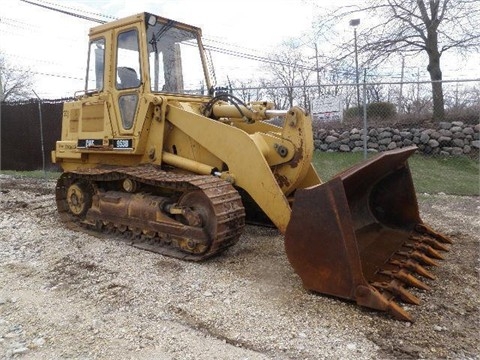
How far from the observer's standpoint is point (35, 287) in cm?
412

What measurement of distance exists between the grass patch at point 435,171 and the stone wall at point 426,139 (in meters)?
0.28

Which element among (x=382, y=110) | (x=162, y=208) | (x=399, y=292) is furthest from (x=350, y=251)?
(x=382, y=110)

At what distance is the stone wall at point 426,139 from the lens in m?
11.6

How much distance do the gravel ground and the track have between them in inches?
8.9

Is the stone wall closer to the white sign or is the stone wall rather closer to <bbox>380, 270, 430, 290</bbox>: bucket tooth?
the white sign

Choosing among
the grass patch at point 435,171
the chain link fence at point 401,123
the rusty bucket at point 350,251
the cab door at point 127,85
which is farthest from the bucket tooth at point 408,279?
the chain link fence at point 401,123

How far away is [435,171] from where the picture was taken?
1057 centimetres

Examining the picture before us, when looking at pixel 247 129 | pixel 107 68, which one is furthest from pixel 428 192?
pixel 107 68

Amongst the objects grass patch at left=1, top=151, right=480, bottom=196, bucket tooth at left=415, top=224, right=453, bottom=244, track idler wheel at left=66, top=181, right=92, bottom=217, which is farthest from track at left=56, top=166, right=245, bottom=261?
grass patch at left=1, top=151, right=480, bottom=196

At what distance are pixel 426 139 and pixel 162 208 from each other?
9.19 meters

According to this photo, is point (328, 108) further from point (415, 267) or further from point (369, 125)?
point (415, 267)

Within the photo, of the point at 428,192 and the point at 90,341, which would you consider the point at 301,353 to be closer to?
the point at 90,341

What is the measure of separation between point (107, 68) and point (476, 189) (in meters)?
7.43

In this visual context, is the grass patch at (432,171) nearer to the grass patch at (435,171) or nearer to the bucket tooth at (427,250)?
the grass patch at (435,171)
